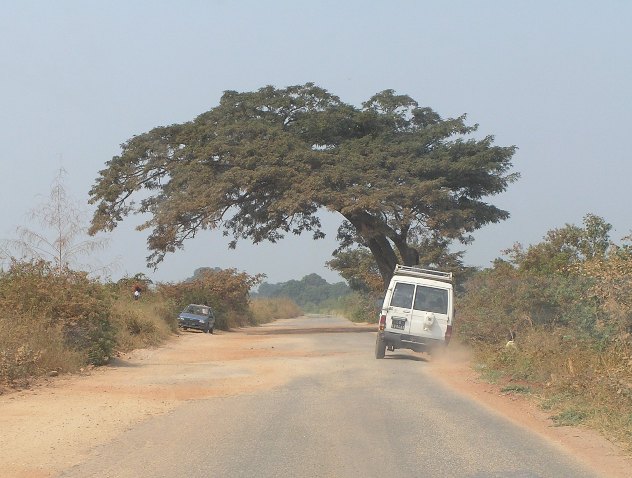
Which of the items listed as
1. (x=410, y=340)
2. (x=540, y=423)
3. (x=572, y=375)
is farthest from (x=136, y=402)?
(x=410, y=340)

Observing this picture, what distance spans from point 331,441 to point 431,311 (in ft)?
42.3

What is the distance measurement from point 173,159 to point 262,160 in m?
5.62

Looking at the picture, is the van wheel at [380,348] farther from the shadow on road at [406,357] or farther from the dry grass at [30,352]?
the dry grass at [30,352]

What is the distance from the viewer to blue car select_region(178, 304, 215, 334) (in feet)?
137

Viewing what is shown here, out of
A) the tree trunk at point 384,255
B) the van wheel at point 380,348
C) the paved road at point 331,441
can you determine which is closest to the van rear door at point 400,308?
the van wheel at point 380,348

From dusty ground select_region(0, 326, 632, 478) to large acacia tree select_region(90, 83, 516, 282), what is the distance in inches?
518

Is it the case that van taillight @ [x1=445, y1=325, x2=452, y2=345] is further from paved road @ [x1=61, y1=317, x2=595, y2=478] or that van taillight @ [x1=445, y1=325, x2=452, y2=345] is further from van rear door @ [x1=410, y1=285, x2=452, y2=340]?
paved road @ [x1=61, y1=317, x2=595, y2=478]

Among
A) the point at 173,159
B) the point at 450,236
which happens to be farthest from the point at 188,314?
the point at 450,236

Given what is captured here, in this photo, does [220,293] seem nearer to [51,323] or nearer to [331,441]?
[51,323]

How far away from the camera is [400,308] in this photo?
72.7 feet

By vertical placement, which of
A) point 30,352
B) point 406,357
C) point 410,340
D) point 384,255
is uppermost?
point 384,255

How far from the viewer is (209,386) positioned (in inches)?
624

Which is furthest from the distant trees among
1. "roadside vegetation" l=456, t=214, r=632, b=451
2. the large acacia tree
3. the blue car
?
the blue car

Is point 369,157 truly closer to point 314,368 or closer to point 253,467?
point 314,368
